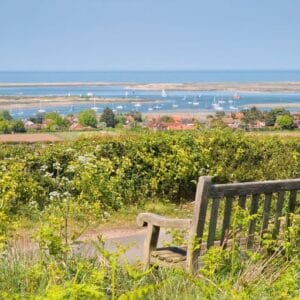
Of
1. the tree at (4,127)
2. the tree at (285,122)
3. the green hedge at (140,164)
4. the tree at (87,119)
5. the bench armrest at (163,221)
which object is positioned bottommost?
the tree at (4,127)

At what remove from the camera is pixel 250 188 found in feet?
16.5

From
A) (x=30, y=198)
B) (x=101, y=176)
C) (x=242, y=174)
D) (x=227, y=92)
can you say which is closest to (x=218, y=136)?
(x=242, y=174)

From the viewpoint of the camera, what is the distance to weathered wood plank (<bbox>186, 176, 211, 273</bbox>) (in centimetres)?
479

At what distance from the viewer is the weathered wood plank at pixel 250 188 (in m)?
4.86

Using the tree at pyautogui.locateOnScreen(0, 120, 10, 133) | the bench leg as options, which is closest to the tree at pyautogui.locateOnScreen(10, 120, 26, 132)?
the tree at pyautogui.locateOnScreen(0, 120, 10, 133)

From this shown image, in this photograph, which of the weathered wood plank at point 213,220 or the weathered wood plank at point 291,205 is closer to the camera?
the weathered wood plank at point 213,220

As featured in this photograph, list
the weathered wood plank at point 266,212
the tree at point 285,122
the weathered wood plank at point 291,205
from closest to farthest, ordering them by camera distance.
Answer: the weathered wood plank at point 266,212, the weathered wood plank at point 291,205, the tree at point 285,122

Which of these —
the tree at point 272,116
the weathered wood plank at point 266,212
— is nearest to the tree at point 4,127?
the tree at point 272,116

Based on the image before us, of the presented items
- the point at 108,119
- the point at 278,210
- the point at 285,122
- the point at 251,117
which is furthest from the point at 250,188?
the point at 108,119

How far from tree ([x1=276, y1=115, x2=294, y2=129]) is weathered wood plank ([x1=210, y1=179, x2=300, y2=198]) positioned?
60.1 ft

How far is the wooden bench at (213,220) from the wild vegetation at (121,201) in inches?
6.6

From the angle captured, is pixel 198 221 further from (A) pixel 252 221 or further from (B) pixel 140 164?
(B) pixel 140 164

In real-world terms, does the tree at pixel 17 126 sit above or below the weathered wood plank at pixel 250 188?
below

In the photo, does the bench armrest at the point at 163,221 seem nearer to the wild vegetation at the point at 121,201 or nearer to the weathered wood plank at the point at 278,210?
the wild vegetation at the point at 121,201
